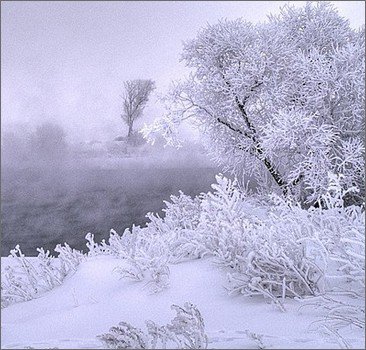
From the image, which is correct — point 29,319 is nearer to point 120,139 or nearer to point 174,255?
point 174,255

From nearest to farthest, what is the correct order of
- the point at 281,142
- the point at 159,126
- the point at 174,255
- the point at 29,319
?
the point at 29,319
the point at 174,255
the point at 281,142
the point at 159,126

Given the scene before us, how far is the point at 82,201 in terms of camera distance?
8844mm

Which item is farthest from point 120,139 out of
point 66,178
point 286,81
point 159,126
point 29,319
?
point 29,319

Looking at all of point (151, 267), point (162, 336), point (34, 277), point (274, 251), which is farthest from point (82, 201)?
point (162, 336)

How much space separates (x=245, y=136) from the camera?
8508 millimetres

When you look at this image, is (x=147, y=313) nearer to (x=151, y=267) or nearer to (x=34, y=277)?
(x=151, y=267)

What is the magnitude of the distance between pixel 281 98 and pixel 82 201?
429cm

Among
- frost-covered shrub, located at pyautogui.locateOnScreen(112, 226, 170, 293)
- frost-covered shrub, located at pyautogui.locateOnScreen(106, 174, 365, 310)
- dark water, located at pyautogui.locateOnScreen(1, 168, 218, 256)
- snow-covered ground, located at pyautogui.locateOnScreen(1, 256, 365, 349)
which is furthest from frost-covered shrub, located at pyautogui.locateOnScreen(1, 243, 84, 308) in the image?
dark water, located at pyautogui.locateOnScreen(1, 168, 218, 256)

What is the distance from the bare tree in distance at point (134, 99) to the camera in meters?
7.28

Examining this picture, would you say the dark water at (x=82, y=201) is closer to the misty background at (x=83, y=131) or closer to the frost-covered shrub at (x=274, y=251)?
the misty background at (x=83, y=131)

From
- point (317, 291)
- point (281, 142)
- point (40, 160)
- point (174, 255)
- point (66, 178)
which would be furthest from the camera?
point (66, 178)

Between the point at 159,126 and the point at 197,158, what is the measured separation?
134cm

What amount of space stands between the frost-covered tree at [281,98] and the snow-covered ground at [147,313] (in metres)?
3.46

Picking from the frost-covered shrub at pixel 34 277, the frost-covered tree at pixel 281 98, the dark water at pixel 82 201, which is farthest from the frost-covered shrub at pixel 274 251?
the dark water at pixel 82 201
